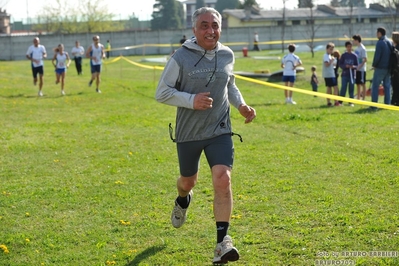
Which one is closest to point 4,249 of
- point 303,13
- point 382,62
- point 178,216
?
point 178,216

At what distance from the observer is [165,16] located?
109375mm

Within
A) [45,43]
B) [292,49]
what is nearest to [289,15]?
[45,43]

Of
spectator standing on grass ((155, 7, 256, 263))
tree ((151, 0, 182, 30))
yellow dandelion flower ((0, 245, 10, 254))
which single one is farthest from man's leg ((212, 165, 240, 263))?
tree ((151, 0, 182, 30))

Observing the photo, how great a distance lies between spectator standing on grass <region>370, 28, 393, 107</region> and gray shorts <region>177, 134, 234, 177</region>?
36.7ft

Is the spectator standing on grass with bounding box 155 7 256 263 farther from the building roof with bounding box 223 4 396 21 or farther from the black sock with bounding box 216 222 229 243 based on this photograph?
the building roof with bounding box 223 4 396 21

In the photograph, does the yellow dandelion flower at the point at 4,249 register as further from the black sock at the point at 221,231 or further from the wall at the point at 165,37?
the wall at the point at 165,37

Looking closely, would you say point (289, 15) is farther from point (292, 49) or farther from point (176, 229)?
point (176, 229)

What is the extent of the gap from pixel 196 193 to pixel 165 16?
103 metres

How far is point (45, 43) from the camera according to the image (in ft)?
201

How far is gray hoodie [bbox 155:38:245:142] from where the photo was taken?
18.6ft

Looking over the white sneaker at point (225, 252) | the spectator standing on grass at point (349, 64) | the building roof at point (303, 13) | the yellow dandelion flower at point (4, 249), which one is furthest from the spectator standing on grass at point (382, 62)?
the building roof at point (303, 13)

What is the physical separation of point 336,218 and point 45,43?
2248 inches

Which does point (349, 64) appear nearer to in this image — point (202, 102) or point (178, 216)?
point (178, 216)

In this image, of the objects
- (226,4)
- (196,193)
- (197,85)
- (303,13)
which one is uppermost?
(226,4)
